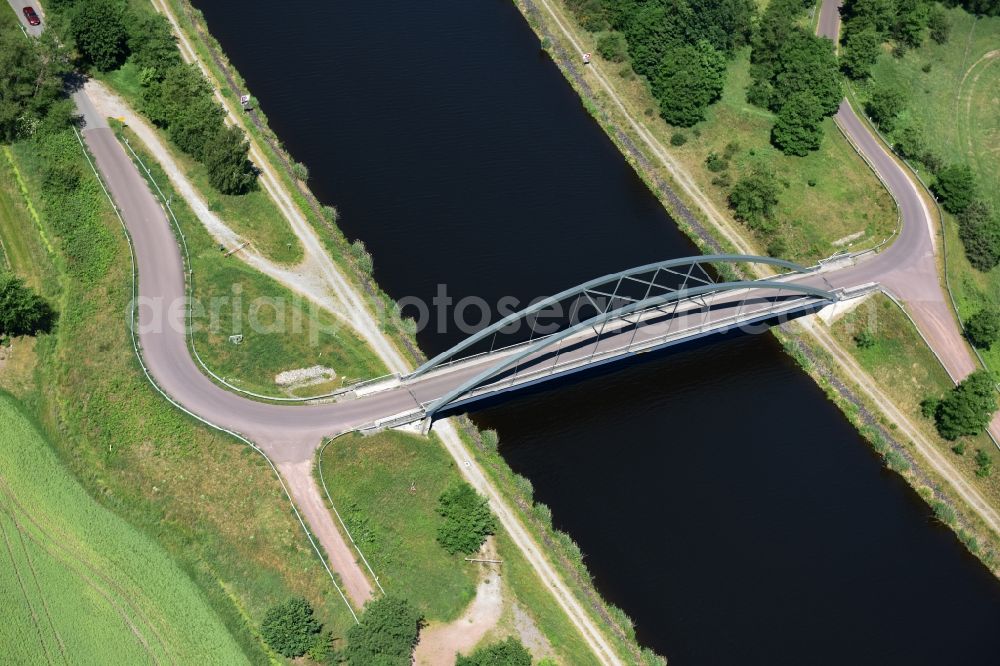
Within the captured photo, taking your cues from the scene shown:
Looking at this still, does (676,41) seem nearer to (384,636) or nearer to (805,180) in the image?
(805,180)

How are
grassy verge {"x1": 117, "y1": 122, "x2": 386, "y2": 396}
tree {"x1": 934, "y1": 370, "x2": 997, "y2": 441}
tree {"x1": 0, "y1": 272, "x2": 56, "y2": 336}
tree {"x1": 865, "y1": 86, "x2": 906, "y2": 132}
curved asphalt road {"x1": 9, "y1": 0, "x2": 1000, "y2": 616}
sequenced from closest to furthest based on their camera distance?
curved asphalt road {"x1": 9, "y1": 0, "x2": 1000, "y2": 616}
tree {"x1": 0, "y1": 272, "x2": 56, "y2": 336}
grassy verge {"x1": 117, "y1": 122, "x2": 386, "y2": 396}
tree {"x1": 934, "y1": 370, "x2": 997, "y2": 441}
tree {"x1": 865, "y1": 86, "x2": 906, "y2": 132}

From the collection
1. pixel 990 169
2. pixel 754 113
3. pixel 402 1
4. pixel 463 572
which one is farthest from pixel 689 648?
pixel 402 1

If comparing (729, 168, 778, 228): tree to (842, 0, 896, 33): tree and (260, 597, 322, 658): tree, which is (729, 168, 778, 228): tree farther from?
(260, 597, 322, 658): tree

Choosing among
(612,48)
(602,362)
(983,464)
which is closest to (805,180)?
(612,48)

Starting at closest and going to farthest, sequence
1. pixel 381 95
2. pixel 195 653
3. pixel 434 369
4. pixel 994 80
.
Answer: pixel 195 653, pixel 434 369, pixel 381 95, pixel 994 80

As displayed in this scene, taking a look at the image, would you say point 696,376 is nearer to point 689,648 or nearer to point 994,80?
point 689,648

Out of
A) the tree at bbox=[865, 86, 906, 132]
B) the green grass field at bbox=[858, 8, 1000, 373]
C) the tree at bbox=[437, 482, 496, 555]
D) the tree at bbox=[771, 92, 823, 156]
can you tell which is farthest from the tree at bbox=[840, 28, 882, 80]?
the tree at bbox=[437, 482, 496, 555]
